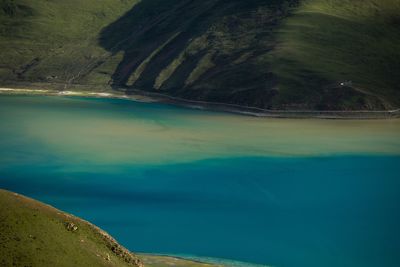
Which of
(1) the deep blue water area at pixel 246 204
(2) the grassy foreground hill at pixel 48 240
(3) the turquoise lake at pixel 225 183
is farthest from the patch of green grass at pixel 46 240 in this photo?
(1) the deep blue water area at pixel 246 204

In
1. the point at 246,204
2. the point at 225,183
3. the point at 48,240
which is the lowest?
the point at 225,183

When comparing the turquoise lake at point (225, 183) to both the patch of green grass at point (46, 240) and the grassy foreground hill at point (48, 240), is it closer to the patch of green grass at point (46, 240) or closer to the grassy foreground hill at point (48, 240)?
the grassy foreground hill at point (48, 240)

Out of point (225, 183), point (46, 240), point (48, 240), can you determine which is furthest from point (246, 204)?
point (46, 240)

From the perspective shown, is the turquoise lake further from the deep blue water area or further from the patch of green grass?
the patch of green grass

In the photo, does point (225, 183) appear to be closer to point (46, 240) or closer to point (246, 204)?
point (246, 204)

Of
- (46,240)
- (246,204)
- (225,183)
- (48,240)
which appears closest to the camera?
(46,240)
